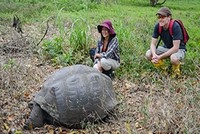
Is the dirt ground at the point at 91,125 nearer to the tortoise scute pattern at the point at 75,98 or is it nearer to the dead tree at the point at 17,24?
the tortoise scute pattern at the point at 75,98

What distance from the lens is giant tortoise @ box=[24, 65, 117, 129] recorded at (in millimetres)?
4211

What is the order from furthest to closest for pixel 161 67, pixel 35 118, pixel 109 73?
pixel 161 67 < pixel 109 73 < pixel 35 118

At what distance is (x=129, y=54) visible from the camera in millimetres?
6555

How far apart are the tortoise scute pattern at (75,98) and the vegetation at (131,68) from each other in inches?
7.5

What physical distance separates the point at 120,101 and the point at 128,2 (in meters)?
10.7

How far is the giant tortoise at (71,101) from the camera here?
4.21 meters

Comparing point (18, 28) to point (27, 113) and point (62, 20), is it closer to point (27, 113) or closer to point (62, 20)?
point (62, 20)

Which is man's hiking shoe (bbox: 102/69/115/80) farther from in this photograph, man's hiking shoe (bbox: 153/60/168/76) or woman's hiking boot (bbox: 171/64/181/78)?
woman's hiking boot (bbox: 171/64/181/78)

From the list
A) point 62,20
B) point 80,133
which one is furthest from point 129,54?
point 62,20

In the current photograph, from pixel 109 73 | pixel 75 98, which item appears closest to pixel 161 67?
pixel 109 73

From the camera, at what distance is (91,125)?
4.18m

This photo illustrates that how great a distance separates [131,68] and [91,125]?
2.11 metres

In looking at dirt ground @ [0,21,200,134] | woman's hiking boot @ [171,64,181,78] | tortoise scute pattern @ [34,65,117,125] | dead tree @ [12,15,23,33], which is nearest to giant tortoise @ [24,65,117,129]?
tortoise scute pattern @ [34,65,117,125]

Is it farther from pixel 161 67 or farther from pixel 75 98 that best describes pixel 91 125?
pixel 161 67
